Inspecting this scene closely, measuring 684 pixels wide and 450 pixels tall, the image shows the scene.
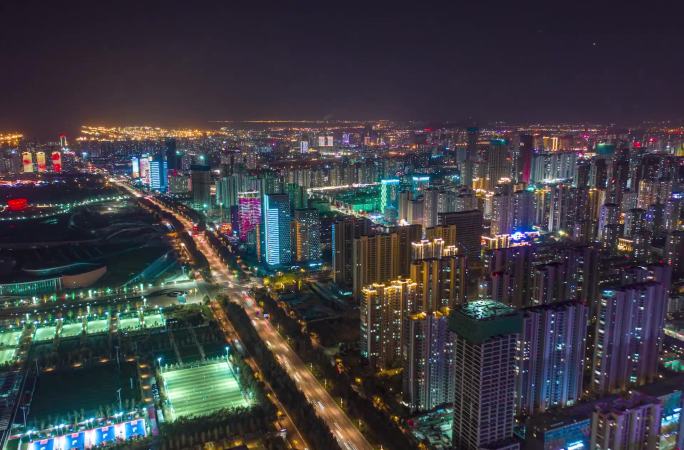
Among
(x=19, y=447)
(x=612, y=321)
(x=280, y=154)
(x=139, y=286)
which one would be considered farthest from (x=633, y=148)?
(x=19, y=447)

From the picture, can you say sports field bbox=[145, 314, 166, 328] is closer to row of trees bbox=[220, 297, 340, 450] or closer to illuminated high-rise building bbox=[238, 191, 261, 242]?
row of trees bbox=[220, 297, 340, 450]

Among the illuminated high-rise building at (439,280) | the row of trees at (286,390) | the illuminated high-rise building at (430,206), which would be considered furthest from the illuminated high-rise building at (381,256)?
the illuminated high-rise building at (430,206)

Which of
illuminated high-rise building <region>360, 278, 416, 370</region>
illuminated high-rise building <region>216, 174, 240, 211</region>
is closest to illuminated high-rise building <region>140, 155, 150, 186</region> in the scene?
illuminated high-rise building <region>216, 174, 240, 211</region>

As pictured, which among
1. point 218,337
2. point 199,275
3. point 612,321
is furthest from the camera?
point 199,275

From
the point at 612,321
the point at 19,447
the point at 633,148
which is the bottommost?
the point at 19,447

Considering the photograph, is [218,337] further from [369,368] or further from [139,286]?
[139,286]

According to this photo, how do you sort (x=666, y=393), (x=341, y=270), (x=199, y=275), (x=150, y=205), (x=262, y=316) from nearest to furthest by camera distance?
(x=666, y=393), (x=262, y=316), (x=341, y=270), (x=199, y=275), (x=150, y=205)
